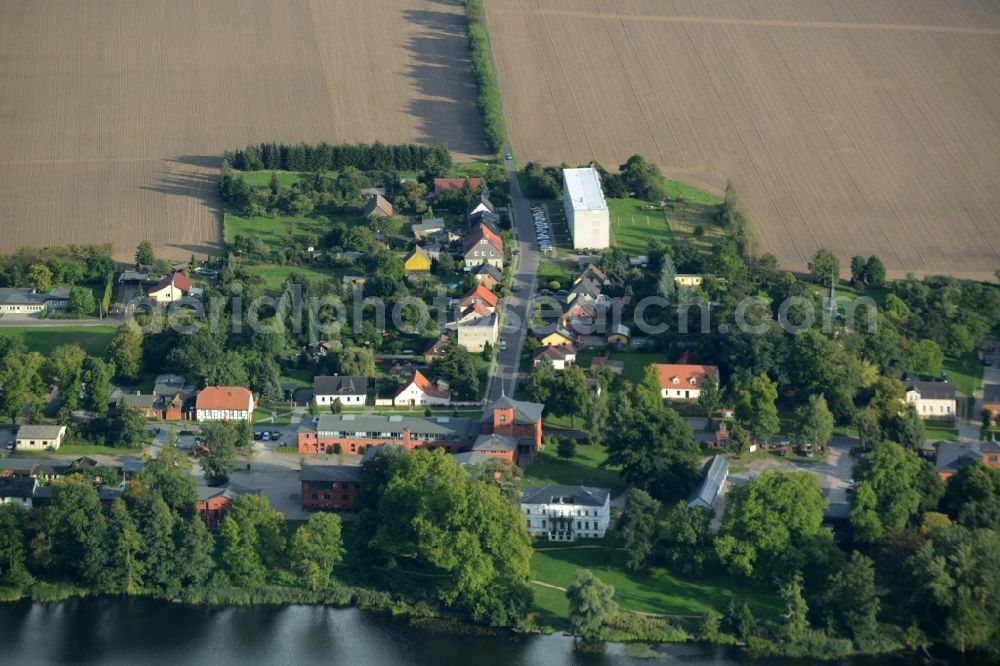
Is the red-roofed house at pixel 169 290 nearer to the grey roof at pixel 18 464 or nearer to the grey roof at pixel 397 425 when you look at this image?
the grey roof at pixel 397 425

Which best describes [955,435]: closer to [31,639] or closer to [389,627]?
[389,627]

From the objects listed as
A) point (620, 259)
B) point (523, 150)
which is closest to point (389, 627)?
point (620, 259)

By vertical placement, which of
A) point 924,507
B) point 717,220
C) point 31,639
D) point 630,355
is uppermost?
point 717,220

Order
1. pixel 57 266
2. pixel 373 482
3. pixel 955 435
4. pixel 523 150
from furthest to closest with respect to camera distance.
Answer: pixel 523 150
pixel 57 266
pixel 955 435
pixel 373 482

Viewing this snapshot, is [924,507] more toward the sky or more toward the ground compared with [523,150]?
more toward the ground

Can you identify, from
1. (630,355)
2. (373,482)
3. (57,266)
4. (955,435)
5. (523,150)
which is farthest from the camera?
(523,150)

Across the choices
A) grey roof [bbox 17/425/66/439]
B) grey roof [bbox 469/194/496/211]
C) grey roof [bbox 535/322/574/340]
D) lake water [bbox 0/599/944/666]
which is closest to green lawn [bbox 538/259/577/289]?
grey roof [bbox 535/322/574/340]

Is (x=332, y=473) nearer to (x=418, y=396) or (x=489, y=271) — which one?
(x=418, y=396)

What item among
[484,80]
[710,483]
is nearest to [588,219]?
[484,80]

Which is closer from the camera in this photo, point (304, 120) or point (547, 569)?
point (547, 569)
